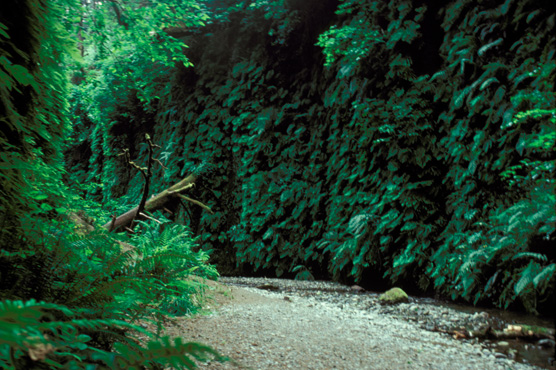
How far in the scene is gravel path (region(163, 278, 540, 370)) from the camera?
7.29 ft

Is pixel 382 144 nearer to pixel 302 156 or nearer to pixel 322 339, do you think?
pixel 302 156

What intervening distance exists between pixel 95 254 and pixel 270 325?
1718mm

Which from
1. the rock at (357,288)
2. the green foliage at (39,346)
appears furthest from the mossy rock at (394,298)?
the green foliage at (39,346)

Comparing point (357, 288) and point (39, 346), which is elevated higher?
point (39, 346)

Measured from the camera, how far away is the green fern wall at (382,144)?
14.4 feet

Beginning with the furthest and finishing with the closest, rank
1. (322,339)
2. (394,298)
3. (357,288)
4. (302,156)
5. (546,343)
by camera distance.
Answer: (302,156) < (357,288) < (394,298) < (546,343) < (322,339)

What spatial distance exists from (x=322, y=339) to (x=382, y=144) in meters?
4.49

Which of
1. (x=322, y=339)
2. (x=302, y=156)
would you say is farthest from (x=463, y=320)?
(x=302, y=156)

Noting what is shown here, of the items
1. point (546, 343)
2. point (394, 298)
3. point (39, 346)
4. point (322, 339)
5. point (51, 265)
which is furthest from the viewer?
point (394, 298)

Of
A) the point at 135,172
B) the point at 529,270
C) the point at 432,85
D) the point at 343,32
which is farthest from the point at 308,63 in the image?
the point at 135,172

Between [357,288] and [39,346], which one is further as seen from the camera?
[357,288]

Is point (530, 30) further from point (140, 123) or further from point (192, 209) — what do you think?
point (140, 123)

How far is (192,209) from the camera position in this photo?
10.7 m

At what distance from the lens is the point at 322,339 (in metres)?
2.71
